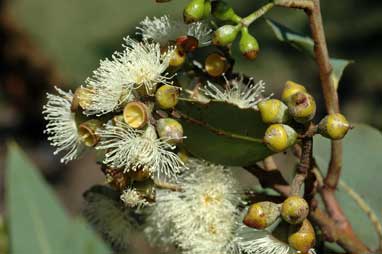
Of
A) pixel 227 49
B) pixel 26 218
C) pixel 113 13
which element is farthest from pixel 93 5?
pixel 227 49

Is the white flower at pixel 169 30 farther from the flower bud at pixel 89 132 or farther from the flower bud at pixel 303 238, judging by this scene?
the flower bud at pixel 303 238

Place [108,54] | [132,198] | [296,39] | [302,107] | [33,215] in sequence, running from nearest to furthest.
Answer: [302,107]
[132,198]
[296,39]
[33,215]
[108,54]

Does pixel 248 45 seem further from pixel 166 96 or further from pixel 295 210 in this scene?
pixel 295 210

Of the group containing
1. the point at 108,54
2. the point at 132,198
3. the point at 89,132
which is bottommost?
the point at 108,54

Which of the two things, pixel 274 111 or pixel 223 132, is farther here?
pixel 223 132

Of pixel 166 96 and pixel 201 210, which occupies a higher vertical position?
pixel 166 96

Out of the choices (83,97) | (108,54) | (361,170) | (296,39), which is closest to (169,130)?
(83,97)

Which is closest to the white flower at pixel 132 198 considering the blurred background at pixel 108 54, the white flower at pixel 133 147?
the white flower at pixel 133 147
